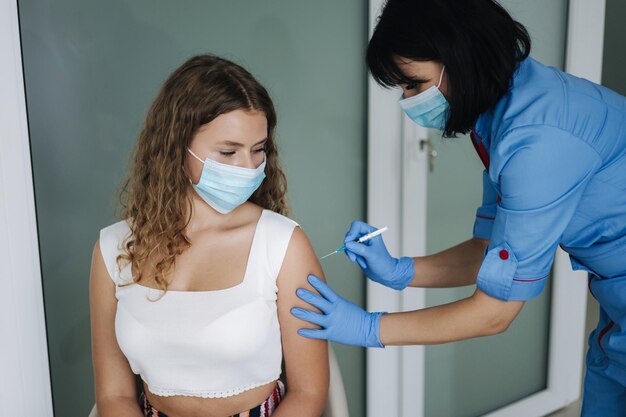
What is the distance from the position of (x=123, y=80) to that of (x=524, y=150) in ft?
3.40

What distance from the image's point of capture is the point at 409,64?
122cm

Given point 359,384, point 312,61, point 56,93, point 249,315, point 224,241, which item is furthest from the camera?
point 359,384

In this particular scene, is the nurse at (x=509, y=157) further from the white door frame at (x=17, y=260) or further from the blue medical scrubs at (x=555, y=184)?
the white door frame at (x=17, y=260)

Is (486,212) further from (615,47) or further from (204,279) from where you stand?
(615,47)

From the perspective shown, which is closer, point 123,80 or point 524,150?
point 524,150

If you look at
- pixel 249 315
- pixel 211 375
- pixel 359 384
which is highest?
pixel 249 315

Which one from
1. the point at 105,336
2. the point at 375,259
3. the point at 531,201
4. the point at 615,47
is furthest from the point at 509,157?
the point at 615,47

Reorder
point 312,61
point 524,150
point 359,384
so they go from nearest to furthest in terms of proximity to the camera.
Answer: point 524,150 → point 312,61 → point 359,384

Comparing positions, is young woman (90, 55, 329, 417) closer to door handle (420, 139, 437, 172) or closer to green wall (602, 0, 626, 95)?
door handle (420, 139, 437, 172)

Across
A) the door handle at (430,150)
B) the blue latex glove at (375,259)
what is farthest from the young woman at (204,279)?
the door handle at (430,150)

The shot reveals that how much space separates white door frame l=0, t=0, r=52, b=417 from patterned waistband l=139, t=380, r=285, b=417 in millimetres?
403

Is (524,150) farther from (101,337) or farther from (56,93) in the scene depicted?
(56,93)

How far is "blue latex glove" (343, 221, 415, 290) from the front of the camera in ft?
4.89

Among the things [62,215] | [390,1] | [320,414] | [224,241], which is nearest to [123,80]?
[62,215]
